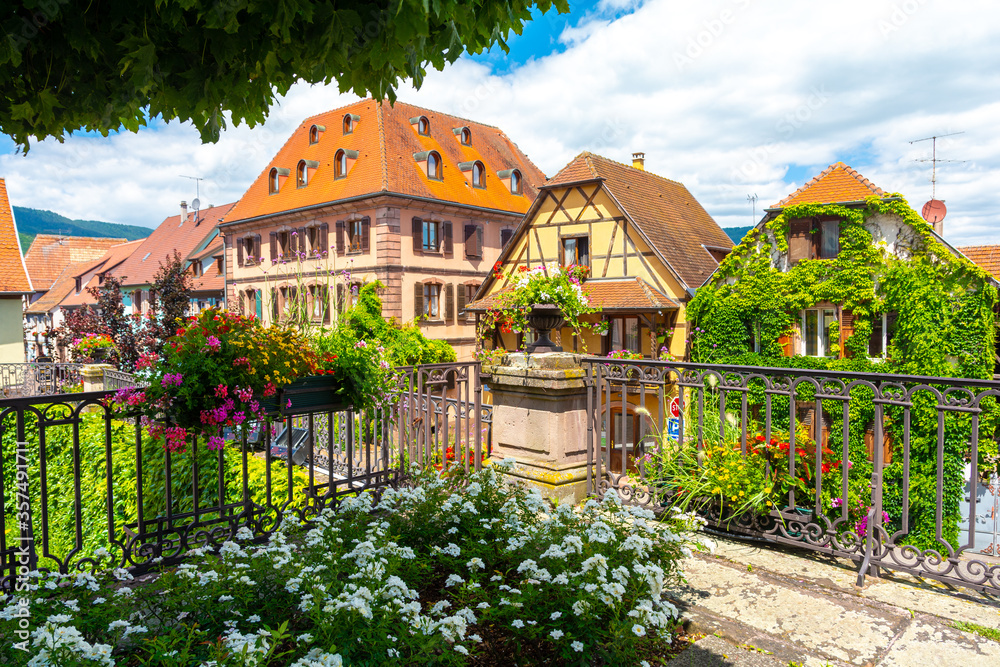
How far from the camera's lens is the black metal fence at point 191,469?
11.7 ft

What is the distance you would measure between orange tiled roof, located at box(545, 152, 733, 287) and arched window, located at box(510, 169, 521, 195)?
7.28 metres

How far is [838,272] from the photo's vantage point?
1933cm

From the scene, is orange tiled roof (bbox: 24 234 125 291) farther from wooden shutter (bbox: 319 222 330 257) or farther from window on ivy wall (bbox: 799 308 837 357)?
window on ivy wall (bbox: 799 308 837 357)

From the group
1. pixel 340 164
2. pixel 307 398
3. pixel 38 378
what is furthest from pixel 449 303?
pixel 307 398

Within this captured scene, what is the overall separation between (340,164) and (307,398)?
2500cm

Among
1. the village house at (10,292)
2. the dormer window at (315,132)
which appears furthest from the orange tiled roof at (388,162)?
the village house at (10,292)

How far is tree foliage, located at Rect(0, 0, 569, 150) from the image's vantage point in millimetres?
2426

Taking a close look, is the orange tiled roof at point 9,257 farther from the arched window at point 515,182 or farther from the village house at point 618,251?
Answer: the arched window at point 515,182

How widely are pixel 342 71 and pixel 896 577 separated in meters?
4.26

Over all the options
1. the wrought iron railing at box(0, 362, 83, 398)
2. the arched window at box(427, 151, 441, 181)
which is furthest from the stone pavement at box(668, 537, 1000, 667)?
the arched window at box(427, 151, 441, 181)

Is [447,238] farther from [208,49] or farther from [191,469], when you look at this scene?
[208,49]

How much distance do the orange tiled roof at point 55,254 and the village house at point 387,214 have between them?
27775mm

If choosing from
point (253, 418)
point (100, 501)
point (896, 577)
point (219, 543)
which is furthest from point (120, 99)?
point (100, 501)

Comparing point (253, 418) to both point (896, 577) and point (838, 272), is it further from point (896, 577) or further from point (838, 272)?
point (838, 272)
